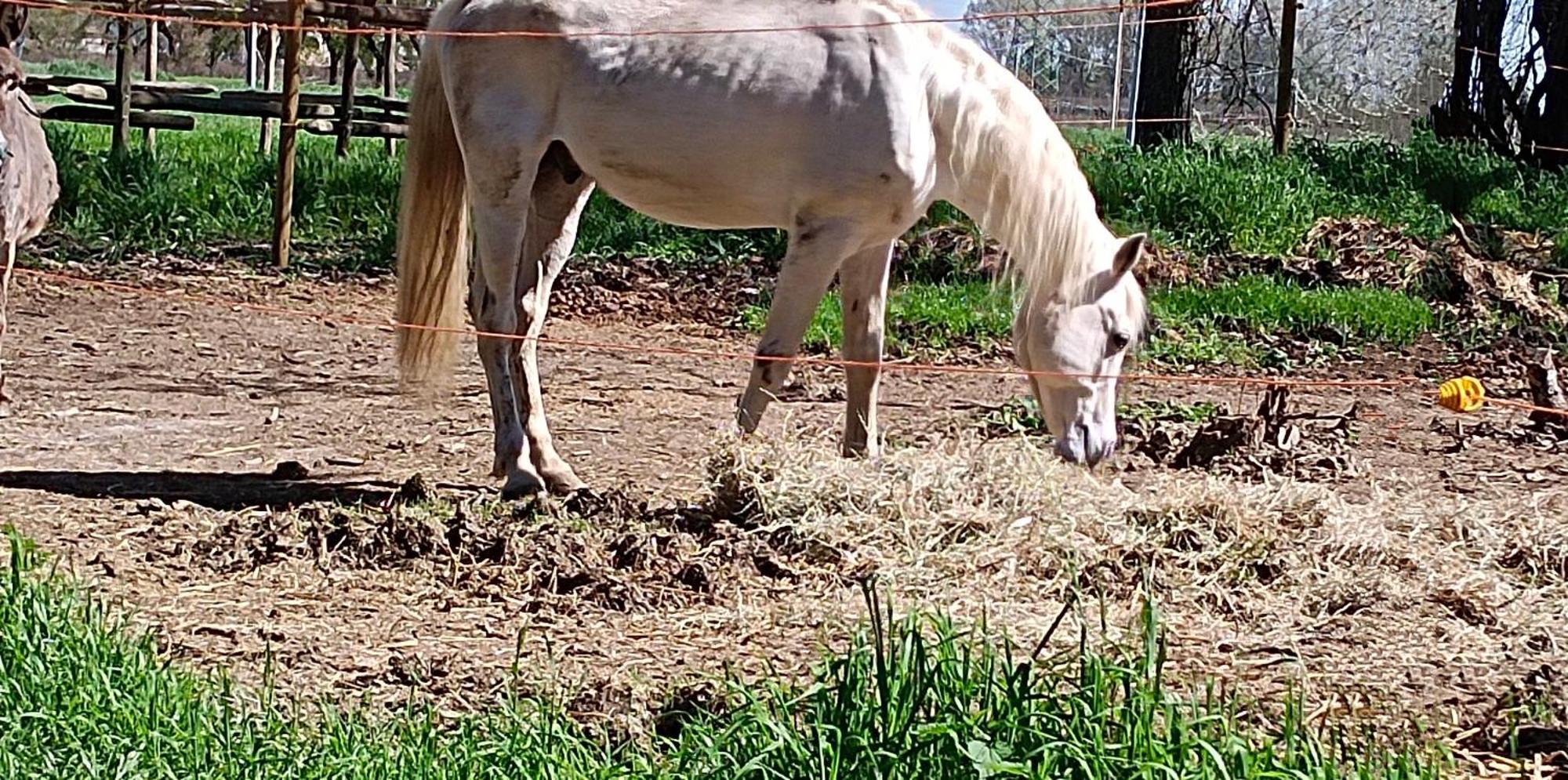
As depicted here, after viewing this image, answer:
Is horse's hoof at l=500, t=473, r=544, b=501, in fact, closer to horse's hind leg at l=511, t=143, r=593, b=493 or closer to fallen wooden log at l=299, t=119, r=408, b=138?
horse's hind leg at l=511, t=143, r=593, b=493

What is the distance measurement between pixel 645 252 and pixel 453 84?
4.80m

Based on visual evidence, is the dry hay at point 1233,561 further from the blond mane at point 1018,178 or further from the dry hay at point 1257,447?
the blond mane at point 1018,178

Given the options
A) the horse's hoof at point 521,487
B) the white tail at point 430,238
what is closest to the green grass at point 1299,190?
the white tail at point 430,238

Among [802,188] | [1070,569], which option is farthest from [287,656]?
[802,188]

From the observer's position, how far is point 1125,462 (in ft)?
20.0

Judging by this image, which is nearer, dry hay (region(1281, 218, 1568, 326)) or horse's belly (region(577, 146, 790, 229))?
horse's belly (region(577, 146, 790, 229))

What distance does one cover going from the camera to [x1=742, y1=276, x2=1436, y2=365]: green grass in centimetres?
852

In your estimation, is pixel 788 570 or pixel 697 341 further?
pixel 697 341

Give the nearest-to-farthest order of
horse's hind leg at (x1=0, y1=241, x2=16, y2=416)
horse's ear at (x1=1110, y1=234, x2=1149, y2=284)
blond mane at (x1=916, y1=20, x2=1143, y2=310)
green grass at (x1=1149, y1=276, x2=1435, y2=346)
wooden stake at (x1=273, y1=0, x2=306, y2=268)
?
horse's ear at (x1=1110, y1=234, x2=1149, y2=284), blond mane at (x1=916, y1=20, x2=1143, y2=310), horse's hind leg at (x1=0, y1=241, x2=16, y2=416), green grass at (x1=1149, y1=276, x2=1435, y2=346), wooden stake at (x1=273, y1=0, x2=306, y2=268)

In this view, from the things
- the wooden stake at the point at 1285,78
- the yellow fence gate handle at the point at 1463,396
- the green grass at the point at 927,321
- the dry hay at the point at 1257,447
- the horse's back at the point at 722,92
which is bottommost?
the dry hay at the point at 1257,447

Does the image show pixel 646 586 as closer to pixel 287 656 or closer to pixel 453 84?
pixel 287 656

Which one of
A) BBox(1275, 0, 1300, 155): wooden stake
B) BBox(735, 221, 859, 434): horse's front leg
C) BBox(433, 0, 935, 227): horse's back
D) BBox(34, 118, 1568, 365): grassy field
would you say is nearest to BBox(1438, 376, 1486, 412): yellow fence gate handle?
BBox(433, 0, 935, 227): horse's back

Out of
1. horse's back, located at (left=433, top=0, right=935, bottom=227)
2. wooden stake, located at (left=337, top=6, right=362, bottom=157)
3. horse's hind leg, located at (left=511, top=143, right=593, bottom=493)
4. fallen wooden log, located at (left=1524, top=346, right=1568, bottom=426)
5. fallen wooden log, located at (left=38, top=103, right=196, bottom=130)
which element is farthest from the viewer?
wooden stake, located at (left=337, top=6, right=362, bottom=157)

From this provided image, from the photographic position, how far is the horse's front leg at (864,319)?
5.98 m
